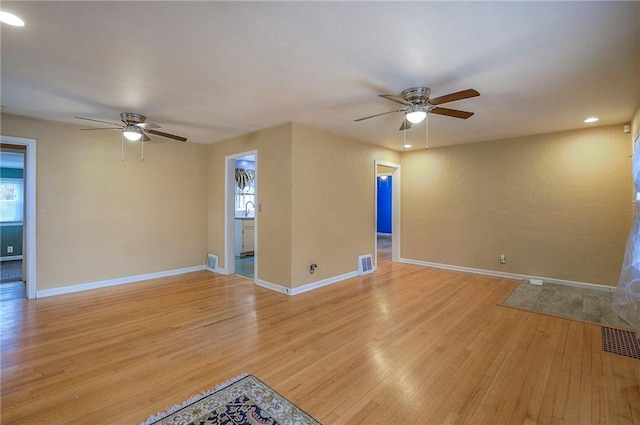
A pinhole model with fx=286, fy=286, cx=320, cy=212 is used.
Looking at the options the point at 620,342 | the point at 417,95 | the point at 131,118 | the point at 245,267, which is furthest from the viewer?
the point at 245,267

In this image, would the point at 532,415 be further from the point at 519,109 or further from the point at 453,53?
Result: the point at 519,109

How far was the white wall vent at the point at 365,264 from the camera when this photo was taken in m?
5.45

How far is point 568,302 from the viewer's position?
12.9ft

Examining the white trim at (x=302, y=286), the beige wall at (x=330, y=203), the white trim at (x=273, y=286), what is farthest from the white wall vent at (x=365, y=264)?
the white trim at (x=273, y=286)

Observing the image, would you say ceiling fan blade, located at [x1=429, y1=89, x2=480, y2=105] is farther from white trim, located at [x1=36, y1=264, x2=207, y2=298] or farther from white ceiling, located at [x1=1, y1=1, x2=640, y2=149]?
white trim, located at [x1=36, y1=264, x2=207, y2=298]

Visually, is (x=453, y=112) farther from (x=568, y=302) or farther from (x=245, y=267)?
(x=245, y=267)

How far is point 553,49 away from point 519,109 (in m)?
1.56

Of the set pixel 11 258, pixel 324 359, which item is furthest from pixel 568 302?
pixel 11 258

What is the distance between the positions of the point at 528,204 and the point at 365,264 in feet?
10.2

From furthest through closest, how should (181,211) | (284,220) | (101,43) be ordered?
(181,211), (284,220), (101,43)

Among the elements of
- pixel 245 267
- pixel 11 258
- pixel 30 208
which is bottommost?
pixel 245 267

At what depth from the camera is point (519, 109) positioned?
11.9 feet

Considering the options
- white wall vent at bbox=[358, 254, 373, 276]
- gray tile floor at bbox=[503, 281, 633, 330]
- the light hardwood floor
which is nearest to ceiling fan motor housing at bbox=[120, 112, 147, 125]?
Answer: the light hardwood floor

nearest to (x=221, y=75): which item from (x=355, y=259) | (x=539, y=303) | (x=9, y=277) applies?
(x=355, y=259)
